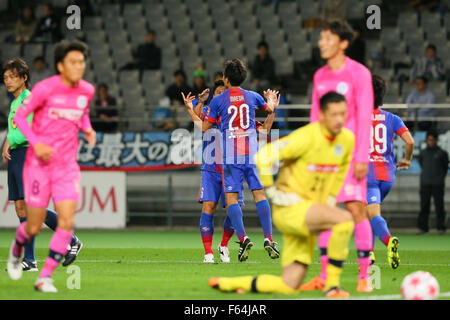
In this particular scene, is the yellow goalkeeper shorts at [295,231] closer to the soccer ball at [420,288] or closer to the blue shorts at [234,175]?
the soccer ball at [420,288]

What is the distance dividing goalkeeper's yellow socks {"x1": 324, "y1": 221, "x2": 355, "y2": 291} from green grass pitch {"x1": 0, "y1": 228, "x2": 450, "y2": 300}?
0.81ft

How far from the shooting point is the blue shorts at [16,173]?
9.90m

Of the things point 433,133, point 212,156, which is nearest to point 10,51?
point 433,133

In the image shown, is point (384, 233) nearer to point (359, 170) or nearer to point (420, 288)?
point (359, 170)

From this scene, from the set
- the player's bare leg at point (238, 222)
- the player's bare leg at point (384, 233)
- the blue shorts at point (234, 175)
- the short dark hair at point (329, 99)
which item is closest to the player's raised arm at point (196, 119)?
the blue shorts at point (234, 175)

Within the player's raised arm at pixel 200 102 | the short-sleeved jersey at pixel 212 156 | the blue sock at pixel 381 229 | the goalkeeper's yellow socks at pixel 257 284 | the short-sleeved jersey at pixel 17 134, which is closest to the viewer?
the goalkeeper's yellow socks at pixel 257 284

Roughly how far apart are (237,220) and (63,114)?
3.68m

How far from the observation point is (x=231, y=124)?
36.2 feet

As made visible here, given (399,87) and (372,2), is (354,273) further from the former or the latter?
(372,2)

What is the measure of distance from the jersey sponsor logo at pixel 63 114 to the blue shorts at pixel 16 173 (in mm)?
2172

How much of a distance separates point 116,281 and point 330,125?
9.69ft

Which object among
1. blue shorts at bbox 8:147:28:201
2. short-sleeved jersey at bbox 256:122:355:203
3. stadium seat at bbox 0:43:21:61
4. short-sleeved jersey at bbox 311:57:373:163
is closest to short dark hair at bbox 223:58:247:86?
blue shorts at bbox 8:147:28:201

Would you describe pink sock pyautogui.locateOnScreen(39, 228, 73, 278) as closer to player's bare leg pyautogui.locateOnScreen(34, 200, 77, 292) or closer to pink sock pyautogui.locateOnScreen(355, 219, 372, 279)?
→ player's bare leg pyautogui.locateOnScreen(34, 200, 77, 292)

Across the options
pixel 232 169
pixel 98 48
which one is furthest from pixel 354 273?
pixel 98 48
